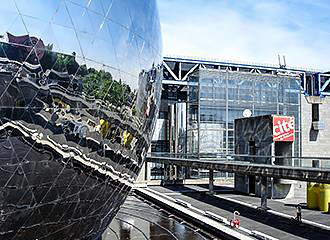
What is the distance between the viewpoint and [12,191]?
20.2 ft

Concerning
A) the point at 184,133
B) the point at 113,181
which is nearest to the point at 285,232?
the point at 113,181

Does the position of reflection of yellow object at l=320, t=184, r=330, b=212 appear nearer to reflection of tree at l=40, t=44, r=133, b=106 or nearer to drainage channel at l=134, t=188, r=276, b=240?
drainage channel at l=134, t=188, r=276, b=240

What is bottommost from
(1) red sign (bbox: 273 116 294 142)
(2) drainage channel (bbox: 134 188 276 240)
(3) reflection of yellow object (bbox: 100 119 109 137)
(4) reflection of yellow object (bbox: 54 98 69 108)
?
(2) drainage channel (bbox: 134 188 276 240)

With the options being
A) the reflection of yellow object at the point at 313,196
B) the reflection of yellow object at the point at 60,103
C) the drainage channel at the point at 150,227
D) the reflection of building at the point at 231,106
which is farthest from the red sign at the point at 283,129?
the reflection of yellow object at the point at 60,103

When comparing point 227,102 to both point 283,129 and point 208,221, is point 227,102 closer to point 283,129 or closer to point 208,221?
point 283,129

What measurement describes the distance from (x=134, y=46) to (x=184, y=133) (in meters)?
37.4

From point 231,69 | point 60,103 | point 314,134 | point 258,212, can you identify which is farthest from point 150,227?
point 231,69

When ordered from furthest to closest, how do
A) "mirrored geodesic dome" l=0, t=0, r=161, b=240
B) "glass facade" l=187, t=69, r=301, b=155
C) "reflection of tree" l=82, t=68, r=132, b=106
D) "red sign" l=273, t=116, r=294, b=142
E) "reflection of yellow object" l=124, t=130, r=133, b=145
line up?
1. "glass facade" l=187, t=69, r=301, b=155
2. "red sign" l=273, t=116, r=294, b=142
3. "reflection of yellow object" l=124, t=130, r=133, b=145
4. "reflection of tree" l=82, t=68, r=132, b=106
5. "mirrored geodesic dome" l=0, t=0, r=161, b=240

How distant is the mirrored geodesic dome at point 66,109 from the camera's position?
5797mm

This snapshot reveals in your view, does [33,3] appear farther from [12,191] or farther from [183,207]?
[183,207]

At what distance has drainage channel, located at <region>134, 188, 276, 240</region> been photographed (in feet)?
53.1

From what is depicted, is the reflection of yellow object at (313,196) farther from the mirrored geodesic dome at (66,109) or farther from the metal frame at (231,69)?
the metal frame at (231,69)

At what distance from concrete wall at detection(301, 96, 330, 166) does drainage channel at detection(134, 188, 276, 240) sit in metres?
20.5

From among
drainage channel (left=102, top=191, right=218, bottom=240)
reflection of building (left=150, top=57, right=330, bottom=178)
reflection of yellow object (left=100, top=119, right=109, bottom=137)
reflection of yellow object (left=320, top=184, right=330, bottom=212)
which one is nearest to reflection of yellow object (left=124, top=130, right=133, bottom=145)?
reflection of yellow object (left=100, top=119, right=109, bottom=137)
